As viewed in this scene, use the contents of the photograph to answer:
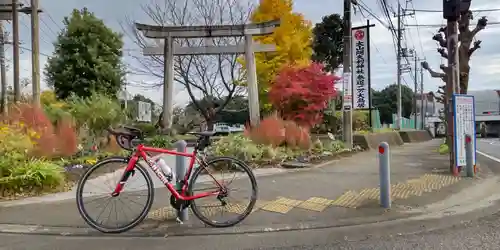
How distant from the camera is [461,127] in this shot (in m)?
9.70

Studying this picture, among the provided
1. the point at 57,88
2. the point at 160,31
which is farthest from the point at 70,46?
the point at 160,31

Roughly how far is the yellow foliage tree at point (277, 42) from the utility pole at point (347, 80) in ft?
35.6

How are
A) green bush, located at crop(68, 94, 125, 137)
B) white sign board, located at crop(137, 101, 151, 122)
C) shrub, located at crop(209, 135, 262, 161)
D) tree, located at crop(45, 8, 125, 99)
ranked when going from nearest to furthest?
shrub, located at crop(209, 135, 262, 161) < green bush, located at crop(68, 94, 125, 137) < tree, located at crop(45, 8, 125, 99) < white sign board, located at crop(137, 101, 151, 122)

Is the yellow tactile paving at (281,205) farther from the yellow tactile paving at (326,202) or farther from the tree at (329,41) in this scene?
the tree at (329,41)

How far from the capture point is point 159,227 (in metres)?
5.57

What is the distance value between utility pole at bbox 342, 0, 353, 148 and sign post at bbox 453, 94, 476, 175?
15.1 ft

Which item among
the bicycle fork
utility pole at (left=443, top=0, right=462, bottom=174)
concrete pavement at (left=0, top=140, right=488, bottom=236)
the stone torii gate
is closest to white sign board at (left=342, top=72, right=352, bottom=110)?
utility pole at (left=443, top=0, right=462, bottom=174)

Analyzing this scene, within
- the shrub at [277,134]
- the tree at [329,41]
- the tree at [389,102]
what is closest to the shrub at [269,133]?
the shrub at [277,134]

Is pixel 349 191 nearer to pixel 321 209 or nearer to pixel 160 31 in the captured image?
pixel 321 209

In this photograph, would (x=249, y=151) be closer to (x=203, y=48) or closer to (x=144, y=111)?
(x=203, y=48)

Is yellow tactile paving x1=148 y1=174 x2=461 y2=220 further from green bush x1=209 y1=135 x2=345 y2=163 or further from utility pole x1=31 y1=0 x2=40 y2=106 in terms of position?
utility pole x1=31 y1=0 x2=40 y2=106

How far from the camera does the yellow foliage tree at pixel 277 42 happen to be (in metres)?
26.5

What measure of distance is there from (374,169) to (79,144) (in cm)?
683

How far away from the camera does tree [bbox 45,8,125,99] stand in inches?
823
